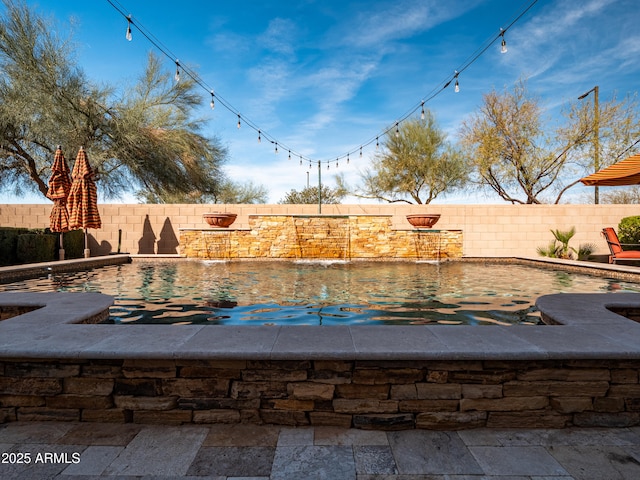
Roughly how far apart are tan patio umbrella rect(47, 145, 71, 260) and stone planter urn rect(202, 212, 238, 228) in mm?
3489

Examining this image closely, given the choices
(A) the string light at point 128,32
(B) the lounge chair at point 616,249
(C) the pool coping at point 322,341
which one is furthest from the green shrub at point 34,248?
(B) the lounge chair at point 616,249

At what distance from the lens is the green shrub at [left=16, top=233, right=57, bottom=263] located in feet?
28.4

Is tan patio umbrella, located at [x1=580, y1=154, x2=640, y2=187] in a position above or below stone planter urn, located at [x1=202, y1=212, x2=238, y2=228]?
above

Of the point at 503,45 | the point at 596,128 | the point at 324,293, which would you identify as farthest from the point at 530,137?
the point at 324,293

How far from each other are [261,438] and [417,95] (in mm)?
11358

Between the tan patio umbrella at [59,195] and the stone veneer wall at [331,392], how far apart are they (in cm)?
883

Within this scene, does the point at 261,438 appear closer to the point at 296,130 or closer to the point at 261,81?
the point at 261,81

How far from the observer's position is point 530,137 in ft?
54.6

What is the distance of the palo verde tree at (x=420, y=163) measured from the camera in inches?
767

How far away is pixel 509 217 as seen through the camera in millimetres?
11961

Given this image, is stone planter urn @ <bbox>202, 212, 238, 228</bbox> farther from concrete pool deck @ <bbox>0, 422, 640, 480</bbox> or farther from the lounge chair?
the lounge chair

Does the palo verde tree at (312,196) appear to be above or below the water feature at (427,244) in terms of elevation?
above

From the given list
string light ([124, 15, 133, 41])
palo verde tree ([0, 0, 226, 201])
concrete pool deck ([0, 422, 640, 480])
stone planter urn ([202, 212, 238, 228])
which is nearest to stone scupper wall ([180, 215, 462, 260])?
stone planter urn ([202, 212, 238, 228])

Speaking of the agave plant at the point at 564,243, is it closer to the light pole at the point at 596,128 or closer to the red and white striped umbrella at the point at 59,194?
the light pole at the point at 596,128
